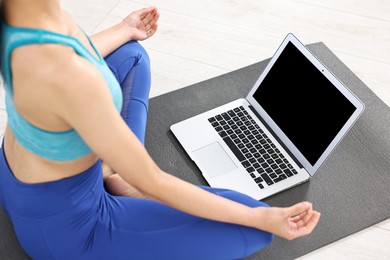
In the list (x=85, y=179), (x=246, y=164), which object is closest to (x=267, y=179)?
(x=246, y=164)

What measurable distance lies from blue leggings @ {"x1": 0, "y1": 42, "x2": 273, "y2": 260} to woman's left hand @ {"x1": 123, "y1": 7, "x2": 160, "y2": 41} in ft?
1.72

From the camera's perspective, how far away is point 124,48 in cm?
163

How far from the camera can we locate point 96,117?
39.0 inches

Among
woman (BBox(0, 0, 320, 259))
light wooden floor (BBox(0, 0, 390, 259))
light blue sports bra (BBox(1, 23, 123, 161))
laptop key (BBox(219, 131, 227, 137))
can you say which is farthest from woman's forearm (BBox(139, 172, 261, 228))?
light wooden floor (BBox(0, 0, 390, 259))

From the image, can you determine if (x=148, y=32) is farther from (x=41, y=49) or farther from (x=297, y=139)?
(x=41, y=49)

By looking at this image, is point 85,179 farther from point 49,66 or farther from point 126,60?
point 126,60

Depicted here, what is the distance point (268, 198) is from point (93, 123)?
760 mm

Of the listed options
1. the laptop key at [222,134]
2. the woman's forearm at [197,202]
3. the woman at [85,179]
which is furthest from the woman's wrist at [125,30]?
the woman's forearm at [197,202]

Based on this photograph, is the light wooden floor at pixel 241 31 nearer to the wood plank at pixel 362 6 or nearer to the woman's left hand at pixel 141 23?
the wood plank at pixel 362 6

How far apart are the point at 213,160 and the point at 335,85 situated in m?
0.41

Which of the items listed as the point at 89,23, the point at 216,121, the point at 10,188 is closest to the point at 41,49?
the point at 10,188

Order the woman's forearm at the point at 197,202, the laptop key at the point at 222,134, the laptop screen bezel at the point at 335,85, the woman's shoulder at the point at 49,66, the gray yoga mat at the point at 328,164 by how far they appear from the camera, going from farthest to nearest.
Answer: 1. the laptop key at the point at 222,134
2. the gray yoga mat at the point at 328,164
3. the laptop screen bezel at the point at 335,85
4. the woman's forearm at the point at 197,202
5. the woman's shoulder at the point at 49,66

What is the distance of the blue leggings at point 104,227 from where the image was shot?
1.24 meters

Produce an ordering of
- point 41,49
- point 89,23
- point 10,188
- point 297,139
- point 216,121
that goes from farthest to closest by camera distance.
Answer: point 89,23
point 216,121
point 297,139
point 10,188
point 41,49
